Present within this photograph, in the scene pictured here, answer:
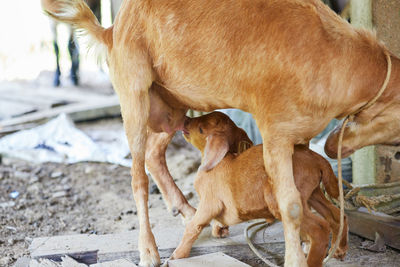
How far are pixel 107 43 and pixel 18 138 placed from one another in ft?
15.2

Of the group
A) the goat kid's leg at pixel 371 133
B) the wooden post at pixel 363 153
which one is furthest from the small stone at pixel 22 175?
the goat kid's leg at pixel 371 133

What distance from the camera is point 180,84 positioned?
9.53 ft

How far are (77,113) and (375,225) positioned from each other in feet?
21.4

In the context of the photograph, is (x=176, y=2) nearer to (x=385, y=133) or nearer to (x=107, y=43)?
(x=107, y=43)

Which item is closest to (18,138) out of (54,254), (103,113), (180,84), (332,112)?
(103,113)

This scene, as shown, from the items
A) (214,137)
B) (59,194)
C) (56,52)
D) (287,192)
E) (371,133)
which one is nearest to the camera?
(287,192)

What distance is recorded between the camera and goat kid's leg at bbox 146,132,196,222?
359cm

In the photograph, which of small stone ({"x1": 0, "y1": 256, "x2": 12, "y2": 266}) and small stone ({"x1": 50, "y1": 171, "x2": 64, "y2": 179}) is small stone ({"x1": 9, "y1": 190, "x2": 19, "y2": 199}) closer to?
small stone ({"x1": 50, "y1": 171, "x2": 64, "y2": 179})

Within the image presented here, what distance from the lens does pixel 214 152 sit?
3.06 m

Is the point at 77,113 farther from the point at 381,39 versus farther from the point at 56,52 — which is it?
the point at 381,39

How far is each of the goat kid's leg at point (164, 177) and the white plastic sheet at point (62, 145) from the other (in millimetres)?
2732

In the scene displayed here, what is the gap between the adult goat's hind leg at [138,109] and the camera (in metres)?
→ 2.99

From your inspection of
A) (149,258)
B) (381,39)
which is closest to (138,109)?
(149,258)

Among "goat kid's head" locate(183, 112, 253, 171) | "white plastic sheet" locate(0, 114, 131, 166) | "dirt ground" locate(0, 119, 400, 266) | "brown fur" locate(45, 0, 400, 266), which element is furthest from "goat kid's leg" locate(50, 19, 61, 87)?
"brown fur" locate(45, 0, 400, 266)
